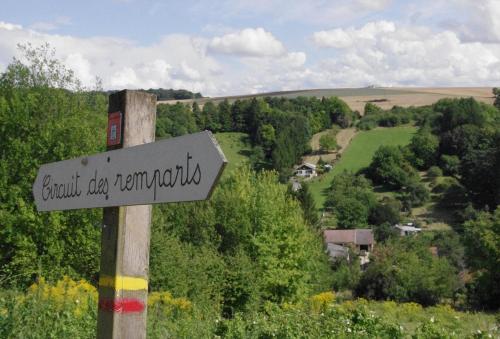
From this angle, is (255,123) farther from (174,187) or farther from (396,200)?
(174,187)

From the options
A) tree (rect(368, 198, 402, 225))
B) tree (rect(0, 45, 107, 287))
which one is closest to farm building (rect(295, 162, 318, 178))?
tree (rect(368, 198, 402, 225))

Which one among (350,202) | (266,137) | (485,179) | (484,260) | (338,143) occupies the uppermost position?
(266,137)

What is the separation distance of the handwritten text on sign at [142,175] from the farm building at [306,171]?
88766mm

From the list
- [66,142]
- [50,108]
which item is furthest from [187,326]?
[50,108]

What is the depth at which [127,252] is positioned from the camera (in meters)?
2.66

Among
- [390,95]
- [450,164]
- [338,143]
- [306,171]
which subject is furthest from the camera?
[390,95]

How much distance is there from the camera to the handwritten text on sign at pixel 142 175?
2307 mm

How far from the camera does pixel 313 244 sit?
40.3 meters

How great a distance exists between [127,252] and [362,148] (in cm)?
9714

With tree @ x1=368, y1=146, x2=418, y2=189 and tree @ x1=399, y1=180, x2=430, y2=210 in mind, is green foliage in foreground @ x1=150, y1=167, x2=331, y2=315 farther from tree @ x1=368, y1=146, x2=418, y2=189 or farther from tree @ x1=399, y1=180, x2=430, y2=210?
tree @ x1=368, y1=146, x2=418, y2=189

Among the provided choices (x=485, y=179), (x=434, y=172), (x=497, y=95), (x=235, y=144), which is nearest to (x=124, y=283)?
(x=485, y=179)

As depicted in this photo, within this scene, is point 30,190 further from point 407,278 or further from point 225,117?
point 225,117

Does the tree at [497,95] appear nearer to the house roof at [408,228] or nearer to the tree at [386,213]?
the tree at [386,213]

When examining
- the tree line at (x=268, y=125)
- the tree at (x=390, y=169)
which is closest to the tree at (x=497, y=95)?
the tree line at (x=268, y=125)
